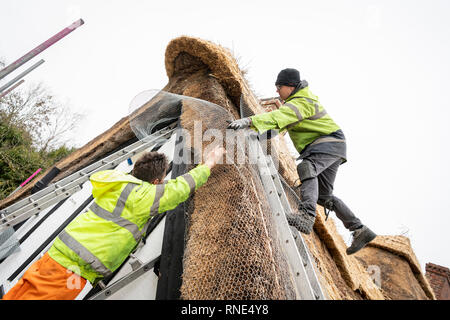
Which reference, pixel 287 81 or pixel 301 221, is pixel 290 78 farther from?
pixel 301 221

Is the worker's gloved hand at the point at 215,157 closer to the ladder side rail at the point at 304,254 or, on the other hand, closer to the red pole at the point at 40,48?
the ladder side rail at the point at 304,254

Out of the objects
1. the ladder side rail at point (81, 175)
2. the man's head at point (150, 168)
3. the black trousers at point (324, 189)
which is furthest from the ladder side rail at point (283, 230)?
the ladder side rail at point (81, 175)

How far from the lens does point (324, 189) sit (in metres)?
2.48

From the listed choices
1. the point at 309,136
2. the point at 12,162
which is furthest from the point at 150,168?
the point at 12,162

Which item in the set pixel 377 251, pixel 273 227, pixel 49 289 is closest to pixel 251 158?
pixel 273 227

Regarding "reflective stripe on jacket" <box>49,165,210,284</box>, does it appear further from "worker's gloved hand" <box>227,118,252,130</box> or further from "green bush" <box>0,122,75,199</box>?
"green bush" <box>0,122,75,199</box>

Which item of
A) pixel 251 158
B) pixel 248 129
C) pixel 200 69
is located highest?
pixel 200 69

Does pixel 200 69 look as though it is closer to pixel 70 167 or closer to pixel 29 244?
pixel 70 167

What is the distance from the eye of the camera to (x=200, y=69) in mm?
3664

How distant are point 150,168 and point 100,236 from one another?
604mm

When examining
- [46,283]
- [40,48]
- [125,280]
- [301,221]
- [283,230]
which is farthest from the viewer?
[40,48]

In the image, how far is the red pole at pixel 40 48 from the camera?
4843 millimetres

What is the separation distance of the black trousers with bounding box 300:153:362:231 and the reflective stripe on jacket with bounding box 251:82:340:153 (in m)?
0.25

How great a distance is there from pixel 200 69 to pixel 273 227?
2.99m
